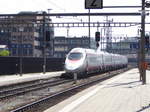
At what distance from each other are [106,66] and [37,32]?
7979 cm

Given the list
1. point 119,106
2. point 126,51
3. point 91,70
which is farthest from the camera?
point 126,51

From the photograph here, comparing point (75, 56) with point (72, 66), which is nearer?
point (72, 66)

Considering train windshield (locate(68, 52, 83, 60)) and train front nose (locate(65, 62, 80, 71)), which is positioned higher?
train windshield (locate(68, 52, 83, 60))

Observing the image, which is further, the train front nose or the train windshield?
the train windshield

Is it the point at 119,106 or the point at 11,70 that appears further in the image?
the point at 11,70

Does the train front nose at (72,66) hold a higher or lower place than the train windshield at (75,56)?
lower

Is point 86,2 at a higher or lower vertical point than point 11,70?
higher

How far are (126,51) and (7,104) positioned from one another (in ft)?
428

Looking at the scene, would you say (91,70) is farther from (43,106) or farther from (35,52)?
(35,52)

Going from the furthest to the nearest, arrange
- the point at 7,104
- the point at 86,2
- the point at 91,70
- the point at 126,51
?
1. the point at 126,51
2. the point at 91,70
3. the point at 86,2
4. the point at 7,104

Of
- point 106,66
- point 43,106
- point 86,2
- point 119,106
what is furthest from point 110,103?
point 106,66

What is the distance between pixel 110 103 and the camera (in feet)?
53.5

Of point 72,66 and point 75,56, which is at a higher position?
point 75,56

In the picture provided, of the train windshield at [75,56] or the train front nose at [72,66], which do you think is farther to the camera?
the train windshield at [75,56]
